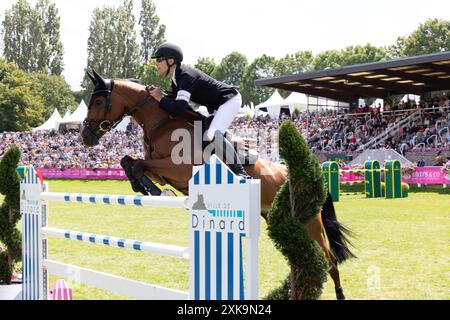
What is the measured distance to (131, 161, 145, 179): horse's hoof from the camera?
4.86m

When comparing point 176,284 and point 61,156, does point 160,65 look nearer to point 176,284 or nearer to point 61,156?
point 176,284

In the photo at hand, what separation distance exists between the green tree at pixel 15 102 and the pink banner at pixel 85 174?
25.1 metres

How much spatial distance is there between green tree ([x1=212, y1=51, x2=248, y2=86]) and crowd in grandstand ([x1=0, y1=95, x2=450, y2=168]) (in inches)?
1698

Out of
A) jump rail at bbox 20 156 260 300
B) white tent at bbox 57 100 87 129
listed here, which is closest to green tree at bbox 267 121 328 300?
jump rail at bbox 20 156 260 300

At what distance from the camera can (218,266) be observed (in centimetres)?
294

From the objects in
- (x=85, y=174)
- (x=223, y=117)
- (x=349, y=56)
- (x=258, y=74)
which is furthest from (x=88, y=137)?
(x=258, y=74)

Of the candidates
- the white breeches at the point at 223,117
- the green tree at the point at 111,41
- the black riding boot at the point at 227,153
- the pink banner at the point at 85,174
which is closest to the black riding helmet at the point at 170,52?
the white breeches at the point at 223,117

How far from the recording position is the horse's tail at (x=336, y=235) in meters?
4.99

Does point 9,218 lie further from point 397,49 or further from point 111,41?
point 397,49

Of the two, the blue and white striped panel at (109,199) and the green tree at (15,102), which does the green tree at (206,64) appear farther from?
the blue and white striped panel at (109,199)

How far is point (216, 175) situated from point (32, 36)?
7087 centimetres

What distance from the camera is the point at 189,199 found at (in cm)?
312

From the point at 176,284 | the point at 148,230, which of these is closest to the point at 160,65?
the point at 176,284
